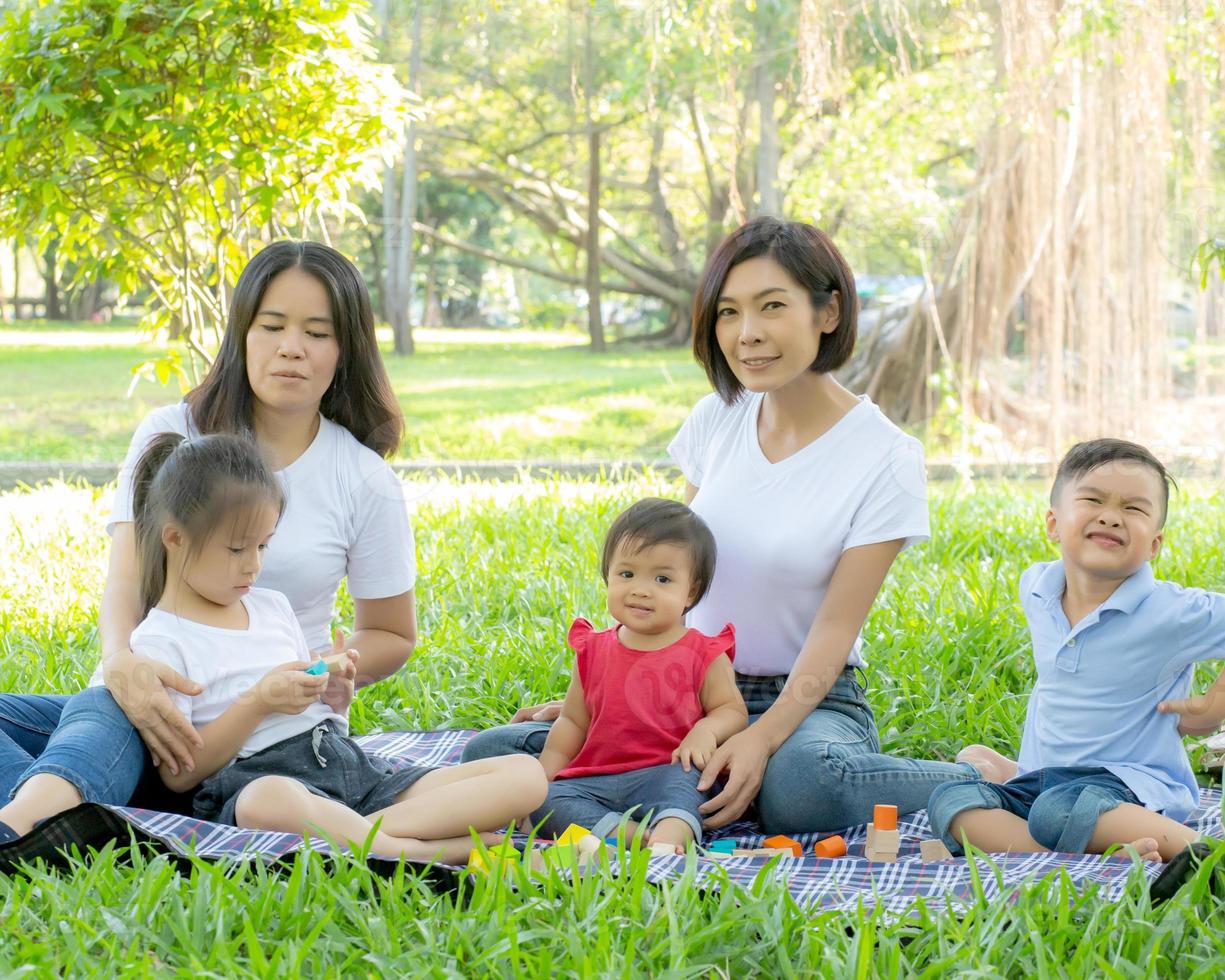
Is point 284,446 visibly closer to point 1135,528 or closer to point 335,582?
point 335,582

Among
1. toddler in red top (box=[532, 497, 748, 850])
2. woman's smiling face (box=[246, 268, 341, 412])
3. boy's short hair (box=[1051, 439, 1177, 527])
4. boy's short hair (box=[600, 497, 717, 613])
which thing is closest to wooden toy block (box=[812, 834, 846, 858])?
toddler in red top (box=[532, 497, 748, 850])

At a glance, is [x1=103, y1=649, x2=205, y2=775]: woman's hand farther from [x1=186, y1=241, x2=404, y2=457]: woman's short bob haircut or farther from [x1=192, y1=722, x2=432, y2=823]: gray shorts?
[x1=186, y1=241, x2=404, y2=457]: woman's short bob haircut

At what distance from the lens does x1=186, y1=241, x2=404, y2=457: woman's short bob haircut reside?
2988 millimetres

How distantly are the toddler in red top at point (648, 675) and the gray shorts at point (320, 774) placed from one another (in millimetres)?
360

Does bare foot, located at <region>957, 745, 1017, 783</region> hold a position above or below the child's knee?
below

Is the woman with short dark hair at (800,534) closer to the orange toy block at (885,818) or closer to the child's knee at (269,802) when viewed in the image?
the orange toy block at (885,818)

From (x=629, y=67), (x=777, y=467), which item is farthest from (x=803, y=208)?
(x=777, y=467)

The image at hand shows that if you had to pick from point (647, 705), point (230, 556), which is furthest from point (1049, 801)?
point (230, 556)

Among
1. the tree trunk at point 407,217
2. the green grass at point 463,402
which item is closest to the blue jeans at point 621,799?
the green grass at point 463,402

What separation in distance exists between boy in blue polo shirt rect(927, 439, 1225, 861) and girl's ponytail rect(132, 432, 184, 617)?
5.32 feet

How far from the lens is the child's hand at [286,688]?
2.57 meters

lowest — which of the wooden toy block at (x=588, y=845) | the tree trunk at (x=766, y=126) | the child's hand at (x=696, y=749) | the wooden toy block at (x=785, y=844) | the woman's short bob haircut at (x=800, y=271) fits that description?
the wooden toy block at (x=785, y=844)

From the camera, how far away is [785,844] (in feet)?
9.14

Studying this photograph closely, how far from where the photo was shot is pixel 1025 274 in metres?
8.85
